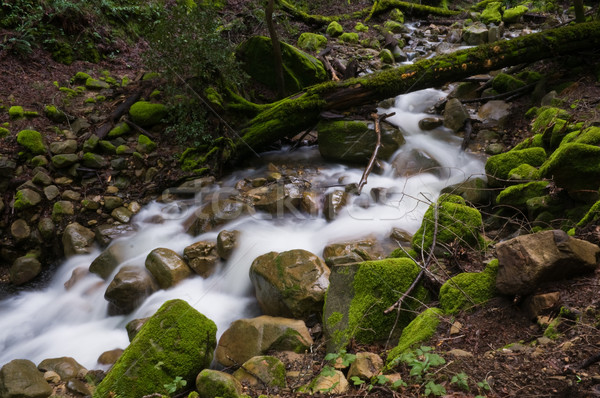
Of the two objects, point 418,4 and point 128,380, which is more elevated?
point 418,4

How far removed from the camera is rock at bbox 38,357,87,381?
407 cm

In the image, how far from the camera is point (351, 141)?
6.99 meters

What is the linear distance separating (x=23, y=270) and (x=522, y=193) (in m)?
7.32

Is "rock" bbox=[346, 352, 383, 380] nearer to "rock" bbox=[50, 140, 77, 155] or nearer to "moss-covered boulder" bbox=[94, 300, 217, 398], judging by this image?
"moss-covered boulder" bbox=[94, 300, 217, 398]

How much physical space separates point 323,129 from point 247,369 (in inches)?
193

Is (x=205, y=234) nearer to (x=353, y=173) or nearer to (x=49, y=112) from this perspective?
(x=353, y=173)

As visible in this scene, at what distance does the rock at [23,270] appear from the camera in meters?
5.88

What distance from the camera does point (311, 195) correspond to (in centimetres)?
626

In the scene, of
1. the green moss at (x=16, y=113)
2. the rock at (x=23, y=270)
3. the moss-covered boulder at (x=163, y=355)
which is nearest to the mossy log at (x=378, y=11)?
the green moss at (x=16, y=113)

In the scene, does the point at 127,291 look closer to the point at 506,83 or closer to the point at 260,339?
the point at 260,339

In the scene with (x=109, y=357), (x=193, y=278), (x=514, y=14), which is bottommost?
(x=109, y=357)

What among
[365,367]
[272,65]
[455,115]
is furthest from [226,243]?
[455,115]

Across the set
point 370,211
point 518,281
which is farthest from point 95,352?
point 518,281

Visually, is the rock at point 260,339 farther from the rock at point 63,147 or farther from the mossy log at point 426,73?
the rock at point 63,147
